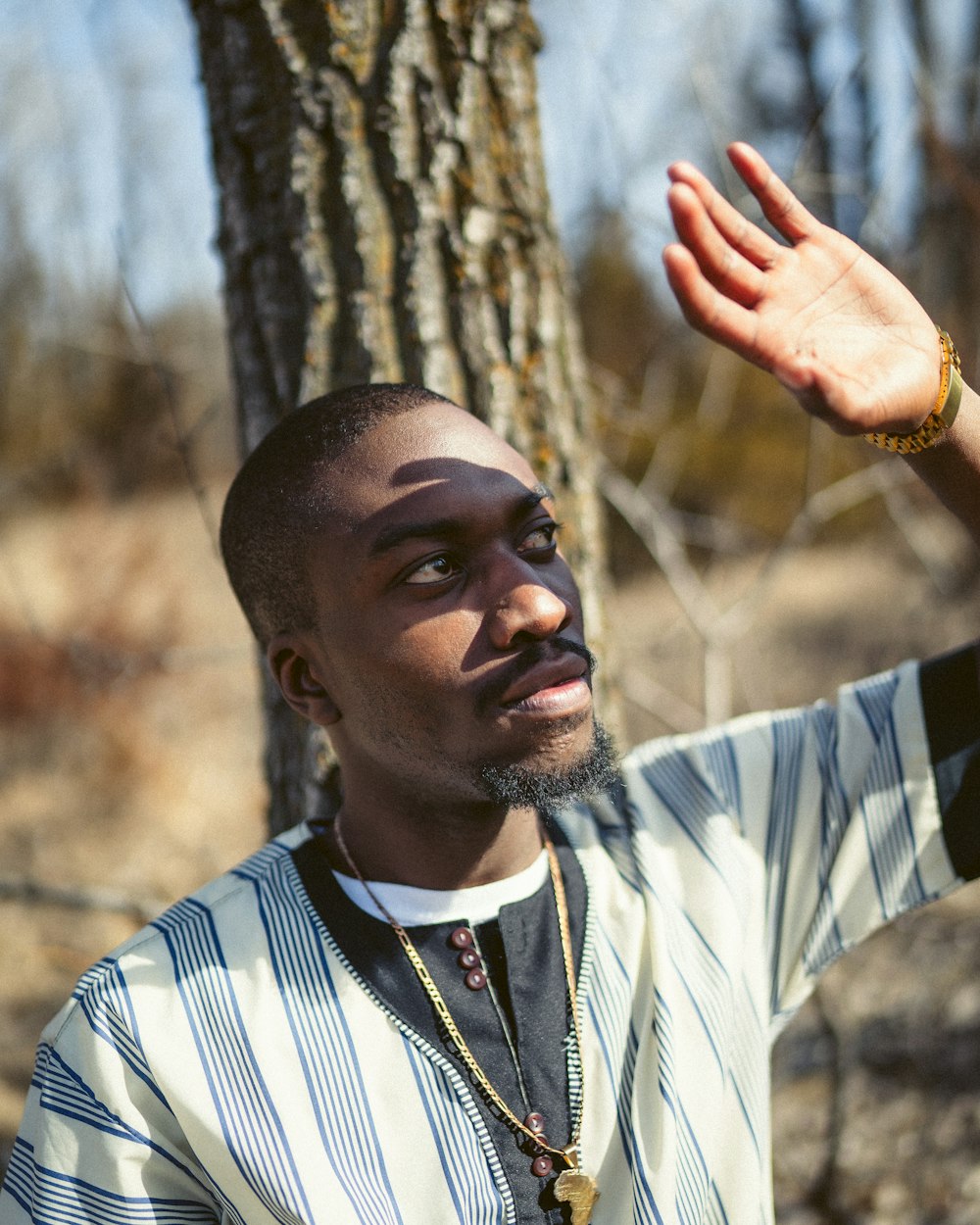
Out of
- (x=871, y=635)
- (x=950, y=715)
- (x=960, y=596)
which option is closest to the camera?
(x=950, y=715)

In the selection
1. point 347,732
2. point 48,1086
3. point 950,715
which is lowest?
point 48,1086

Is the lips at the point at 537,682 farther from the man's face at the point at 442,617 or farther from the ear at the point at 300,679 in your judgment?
the ear at the point at 300,679

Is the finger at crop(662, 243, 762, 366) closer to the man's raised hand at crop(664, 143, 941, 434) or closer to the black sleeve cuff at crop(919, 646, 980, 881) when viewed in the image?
the man's raised hand at crop(664, 143, 941, 434)

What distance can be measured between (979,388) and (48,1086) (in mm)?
4670

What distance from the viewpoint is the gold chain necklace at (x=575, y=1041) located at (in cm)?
152

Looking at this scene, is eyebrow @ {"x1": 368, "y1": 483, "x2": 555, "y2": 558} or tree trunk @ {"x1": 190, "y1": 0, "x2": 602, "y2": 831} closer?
eyebrow @ {"x1": 368, "y1": 483, "x2": 555, "y2": 558}

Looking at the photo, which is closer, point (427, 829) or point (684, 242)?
point (684, 242)

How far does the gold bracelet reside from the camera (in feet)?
5.15

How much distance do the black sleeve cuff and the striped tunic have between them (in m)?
0.01

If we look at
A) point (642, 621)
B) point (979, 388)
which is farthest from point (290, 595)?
point (642, 621)

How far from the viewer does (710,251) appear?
148 centimetres

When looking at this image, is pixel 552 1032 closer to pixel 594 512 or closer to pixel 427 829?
pixel 427 829

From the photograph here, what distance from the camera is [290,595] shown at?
5.88 ft

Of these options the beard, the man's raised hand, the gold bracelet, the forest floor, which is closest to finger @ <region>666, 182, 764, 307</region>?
the man's raised hand
